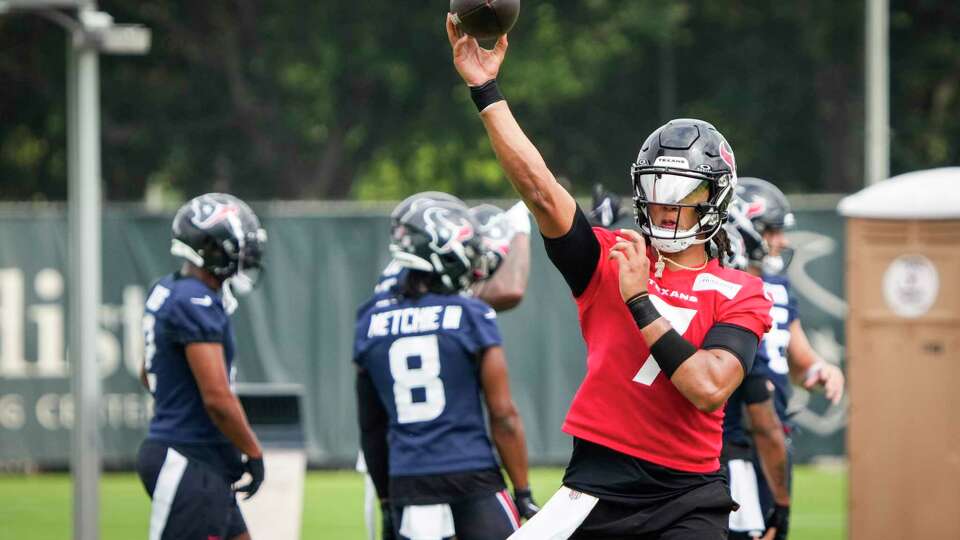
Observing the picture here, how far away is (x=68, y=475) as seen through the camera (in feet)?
51.3

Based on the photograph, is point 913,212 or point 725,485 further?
point 913,212

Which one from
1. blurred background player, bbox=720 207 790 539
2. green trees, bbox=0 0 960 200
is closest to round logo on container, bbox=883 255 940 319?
blurred background player, bbox=720 207 790 539

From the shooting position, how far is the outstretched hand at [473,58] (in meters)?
5.01

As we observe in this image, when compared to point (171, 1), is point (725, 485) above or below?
below

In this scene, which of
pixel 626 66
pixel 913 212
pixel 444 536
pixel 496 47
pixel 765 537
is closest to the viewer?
pixel 496 47

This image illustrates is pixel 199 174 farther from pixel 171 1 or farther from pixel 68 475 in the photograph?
pixel 68 475

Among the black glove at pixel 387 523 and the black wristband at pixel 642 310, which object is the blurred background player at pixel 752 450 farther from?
the black wristband at pixel 642 310

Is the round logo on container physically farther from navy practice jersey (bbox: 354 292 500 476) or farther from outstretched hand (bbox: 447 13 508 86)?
outstretched hand (bbox: 447 13 508 86)

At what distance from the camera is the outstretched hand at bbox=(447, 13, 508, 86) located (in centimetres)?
501

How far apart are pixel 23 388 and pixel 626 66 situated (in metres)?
18.3

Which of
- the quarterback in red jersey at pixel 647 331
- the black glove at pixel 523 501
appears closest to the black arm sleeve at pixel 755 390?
the black glove at pixel 523 501

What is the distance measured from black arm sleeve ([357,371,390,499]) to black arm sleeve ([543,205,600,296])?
2.15m

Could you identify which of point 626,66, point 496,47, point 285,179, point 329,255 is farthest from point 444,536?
point 626,66

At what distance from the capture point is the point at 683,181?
512 centimetres
